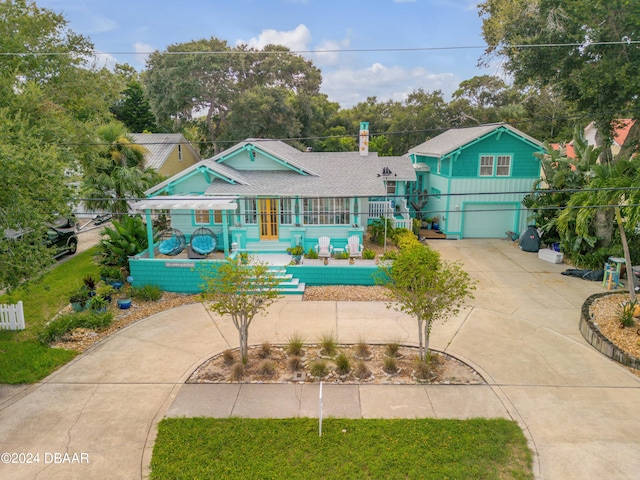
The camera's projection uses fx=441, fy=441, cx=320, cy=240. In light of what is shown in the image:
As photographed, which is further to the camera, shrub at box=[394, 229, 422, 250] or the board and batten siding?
the board and batten siding

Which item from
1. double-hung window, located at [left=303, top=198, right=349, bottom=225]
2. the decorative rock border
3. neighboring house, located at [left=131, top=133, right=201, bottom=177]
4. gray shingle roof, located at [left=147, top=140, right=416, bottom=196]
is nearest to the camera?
the decorative rock border

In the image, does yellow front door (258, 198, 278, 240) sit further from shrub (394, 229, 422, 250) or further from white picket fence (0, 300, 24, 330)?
white picket fence (0, 300, 24, 330)

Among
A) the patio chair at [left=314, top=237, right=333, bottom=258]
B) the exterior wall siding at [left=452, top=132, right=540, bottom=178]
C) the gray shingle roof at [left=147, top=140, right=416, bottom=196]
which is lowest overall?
the patio chair at [left=314, top=237, right=333, bottom=258]

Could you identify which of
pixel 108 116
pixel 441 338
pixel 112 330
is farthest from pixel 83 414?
pixel 108 116

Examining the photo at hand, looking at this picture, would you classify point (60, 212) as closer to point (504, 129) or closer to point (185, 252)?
point (185, 252)

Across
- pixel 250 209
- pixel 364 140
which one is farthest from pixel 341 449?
pixel 364 140

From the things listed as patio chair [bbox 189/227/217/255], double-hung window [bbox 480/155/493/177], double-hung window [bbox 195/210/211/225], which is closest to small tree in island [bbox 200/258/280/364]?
patio chair [bbox 189/227/217/255]

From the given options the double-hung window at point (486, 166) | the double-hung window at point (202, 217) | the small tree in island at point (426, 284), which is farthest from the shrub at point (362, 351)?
the double-hung window at point (486, 166)
